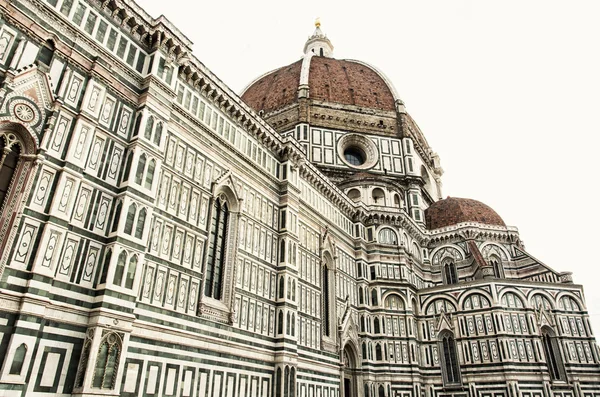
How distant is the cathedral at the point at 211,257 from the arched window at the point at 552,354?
4.3 inches

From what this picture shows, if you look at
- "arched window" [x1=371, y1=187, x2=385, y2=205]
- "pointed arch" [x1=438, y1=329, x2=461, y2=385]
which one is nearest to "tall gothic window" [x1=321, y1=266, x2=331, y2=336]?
"arched window" [x1=371, y1=187, x2=385, y2=205]

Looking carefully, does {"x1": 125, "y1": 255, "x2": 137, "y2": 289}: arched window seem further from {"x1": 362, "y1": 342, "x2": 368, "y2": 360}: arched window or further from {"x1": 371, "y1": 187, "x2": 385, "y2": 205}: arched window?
{"x1": 371, "y1": 187, "x2": 385, "y2": 205}: arched window

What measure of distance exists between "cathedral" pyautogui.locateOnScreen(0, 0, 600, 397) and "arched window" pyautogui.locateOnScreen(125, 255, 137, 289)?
42 millimetres

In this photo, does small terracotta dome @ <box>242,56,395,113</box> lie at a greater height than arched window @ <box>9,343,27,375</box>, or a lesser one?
greater

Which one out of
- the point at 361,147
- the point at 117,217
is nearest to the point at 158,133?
the point at 117,217

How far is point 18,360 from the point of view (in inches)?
369

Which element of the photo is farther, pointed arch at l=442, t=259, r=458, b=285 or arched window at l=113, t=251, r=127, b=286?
pointed arch at l=442, t=259, r=458, b=285

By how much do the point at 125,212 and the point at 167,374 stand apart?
4.80m

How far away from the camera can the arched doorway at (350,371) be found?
22641 millimetres

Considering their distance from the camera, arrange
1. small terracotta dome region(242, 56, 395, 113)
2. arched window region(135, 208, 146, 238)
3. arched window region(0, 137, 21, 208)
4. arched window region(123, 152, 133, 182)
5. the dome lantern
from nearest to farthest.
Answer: arched window region(0, 137, 21, 208)
arched window region(135, 208, 146, 238)
arched window region(123, 152, 133, 182)
small terracotta dome region(242, 56, 395, 113)
the dome lantern

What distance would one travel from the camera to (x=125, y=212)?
12.2 metres

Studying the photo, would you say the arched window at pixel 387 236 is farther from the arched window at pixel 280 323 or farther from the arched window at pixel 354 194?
the arched window at pixel 280 323

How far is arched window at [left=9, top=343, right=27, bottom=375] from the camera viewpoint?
9.25 meters

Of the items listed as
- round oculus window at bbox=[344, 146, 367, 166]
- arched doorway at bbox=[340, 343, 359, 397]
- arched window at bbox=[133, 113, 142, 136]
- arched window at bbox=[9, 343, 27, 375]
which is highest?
round oculus window at bbox=[344, 146, 367, 166]
